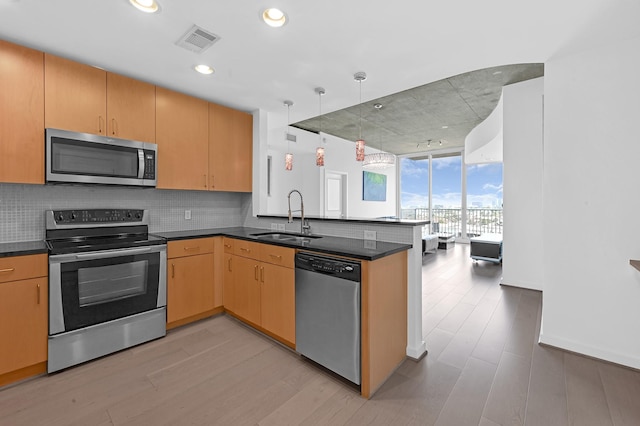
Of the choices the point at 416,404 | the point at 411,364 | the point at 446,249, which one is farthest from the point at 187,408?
the point at 446,249

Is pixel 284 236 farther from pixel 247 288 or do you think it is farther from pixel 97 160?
pixel 97 160

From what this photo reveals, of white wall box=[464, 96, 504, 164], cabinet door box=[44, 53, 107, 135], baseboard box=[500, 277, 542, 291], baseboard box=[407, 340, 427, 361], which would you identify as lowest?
baseboard box=[407, 340, 427, 361]

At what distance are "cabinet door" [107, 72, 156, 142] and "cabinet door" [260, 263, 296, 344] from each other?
182 centimetres

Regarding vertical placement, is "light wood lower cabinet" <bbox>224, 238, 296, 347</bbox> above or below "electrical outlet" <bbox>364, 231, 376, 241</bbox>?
below

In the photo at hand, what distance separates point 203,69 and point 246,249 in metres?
1.77

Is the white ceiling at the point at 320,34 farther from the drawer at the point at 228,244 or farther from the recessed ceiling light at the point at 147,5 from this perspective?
the drawer at the point at 228,244

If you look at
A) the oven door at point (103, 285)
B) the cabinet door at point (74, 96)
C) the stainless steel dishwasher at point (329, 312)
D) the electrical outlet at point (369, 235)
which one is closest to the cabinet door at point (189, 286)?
the oven door at point (103, 285)

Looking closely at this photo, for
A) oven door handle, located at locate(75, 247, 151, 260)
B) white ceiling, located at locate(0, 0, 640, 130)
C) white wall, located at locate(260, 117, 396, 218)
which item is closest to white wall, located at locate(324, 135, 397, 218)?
white wall, located at locate(260, 117, 396, 218)

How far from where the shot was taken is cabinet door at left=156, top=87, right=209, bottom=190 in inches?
117

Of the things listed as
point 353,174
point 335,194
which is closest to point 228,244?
point 335,194

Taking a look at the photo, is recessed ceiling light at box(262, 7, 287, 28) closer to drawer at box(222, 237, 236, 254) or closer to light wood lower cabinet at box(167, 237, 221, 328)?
drawer at box(222, 237, 236, 254)

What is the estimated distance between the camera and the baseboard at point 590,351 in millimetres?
2168

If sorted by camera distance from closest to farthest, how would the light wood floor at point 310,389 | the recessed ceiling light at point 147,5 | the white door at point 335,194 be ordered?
the light wood floor at point 310,389
the recessed ceiling light at point 147,5
the white door at point 335,194

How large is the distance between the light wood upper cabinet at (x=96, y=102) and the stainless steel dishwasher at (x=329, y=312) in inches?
83.7
